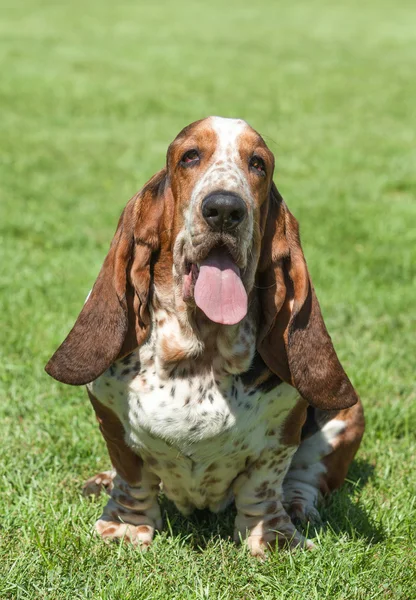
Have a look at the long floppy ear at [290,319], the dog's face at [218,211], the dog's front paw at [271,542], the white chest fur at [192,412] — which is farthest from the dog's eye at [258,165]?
the dog's front paw at [271,542]

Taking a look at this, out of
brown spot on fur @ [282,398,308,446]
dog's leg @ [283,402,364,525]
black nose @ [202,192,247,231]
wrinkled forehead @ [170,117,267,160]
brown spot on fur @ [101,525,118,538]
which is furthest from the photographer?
dog's leg @ [283,402,364,525]

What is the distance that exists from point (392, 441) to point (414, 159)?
22.7ft

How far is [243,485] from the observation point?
153 inches

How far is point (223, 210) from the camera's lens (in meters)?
3.18

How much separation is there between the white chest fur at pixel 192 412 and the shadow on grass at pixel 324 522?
0.31 metres

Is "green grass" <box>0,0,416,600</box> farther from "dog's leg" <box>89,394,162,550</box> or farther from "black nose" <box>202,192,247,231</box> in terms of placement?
"black nose" <box>202,192,247,231</box>

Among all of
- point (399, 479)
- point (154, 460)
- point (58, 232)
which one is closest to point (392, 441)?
point (399, 479)

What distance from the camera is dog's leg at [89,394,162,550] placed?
3.84 meters

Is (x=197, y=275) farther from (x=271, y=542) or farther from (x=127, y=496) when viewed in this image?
(x=271, y=542)

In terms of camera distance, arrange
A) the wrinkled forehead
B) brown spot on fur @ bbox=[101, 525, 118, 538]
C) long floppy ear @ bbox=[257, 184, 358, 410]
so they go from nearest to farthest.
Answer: the wrinkled forehead, long floppy ear @ bbox=[257, 184, 358, 410], brown spot on fur @ bbox=[101, 525, 118, 538]

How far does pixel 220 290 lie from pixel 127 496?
1.19 m

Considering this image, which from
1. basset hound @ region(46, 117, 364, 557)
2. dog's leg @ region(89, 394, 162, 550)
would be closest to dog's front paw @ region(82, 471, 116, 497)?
dog's leg @ region(89, 394, 162, 550)

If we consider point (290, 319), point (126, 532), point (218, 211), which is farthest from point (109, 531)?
point (218, 211)

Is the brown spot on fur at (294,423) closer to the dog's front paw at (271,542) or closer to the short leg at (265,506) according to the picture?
the short leg at (265,506)
